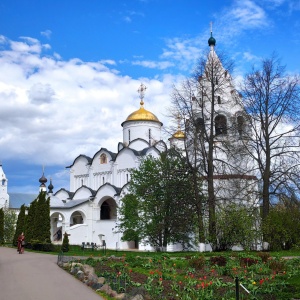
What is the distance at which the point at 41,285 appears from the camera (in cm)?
1152

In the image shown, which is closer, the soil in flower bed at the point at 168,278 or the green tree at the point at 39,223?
the soil in flower bed at the point at 168,278

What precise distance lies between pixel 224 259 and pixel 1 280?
22.4 ft

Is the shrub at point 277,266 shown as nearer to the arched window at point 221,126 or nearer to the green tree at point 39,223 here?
the arched window at point 221,126

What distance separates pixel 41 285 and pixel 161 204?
16242 millimetres

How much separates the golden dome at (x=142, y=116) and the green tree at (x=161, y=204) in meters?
15.4

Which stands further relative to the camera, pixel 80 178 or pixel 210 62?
pixel 80 178

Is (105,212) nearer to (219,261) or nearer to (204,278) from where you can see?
(219,261)

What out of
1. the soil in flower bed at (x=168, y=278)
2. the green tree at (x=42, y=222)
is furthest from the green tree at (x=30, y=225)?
the soil in flower bed at (x=168, y=278)

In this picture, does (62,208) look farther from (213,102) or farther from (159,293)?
(159,293)

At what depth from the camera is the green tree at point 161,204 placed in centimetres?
2520

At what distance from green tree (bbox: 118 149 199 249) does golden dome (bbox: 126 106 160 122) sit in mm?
15373

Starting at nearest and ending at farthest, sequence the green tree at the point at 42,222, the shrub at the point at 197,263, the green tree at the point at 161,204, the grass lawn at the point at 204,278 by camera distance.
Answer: the grass lawn at the point at 204,278, the shrub at the point at 197,263, the green tree at the point at 161,204, the green tree at the point at 42,222

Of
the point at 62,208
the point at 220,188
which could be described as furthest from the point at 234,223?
the point at 62,208

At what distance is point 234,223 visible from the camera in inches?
917
